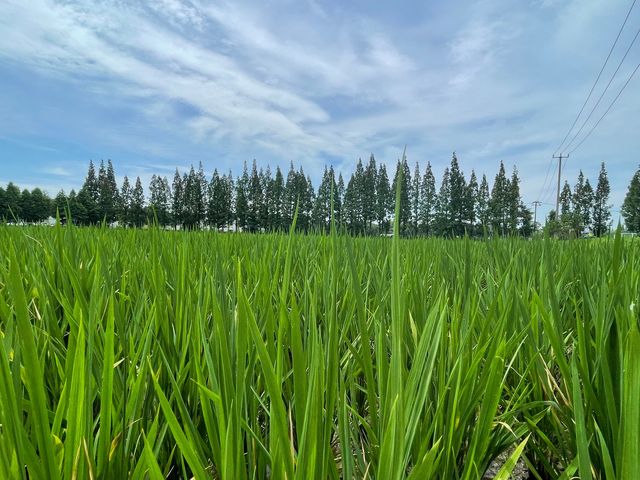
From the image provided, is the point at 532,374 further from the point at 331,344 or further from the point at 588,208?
the point at 588,208

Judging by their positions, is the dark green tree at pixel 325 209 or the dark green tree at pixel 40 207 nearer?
the dark green tree at pixel 325 209

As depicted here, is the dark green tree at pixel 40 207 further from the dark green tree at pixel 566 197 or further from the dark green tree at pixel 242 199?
the dark green tree at pixel 566 197

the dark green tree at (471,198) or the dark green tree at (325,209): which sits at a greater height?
the dark green tree at (471,198)

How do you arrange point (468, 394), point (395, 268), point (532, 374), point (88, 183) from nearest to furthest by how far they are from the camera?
1. point (395, 268)
2. point (468, 394)
3. point (532, 374)
4. point (88, 183)

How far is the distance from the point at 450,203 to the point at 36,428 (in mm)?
55614

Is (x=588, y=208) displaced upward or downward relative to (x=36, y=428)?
upward

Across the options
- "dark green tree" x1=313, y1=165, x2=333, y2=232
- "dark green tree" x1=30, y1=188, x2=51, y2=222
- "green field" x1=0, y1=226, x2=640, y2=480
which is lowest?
"green field" x1=0, y1=226, x2=640, y2=480

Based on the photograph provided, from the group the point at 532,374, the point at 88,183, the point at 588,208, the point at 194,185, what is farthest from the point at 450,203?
the point at 532,374

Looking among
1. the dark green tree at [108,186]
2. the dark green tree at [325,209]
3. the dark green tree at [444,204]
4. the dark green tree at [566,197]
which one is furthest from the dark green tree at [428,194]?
the dark green tree at [325,209]

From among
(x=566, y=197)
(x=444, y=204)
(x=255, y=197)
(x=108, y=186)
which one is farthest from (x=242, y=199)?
(x=566, y=197)

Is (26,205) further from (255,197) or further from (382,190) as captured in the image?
(382,190)

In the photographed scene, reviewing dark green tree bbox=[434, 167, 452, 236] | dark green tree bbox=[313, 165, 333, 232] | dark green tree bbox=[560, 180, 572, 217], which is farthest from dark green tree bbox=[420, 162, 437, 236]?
dark green tree bbox=[313, 165, 333, 232]

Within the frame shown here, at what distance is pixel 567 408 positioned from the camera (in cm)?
57

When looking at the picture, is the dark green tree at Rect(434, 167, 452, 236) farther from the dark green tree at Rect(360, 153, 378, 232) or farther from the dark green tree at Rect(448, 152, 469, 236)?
the dark green tree at Rect(360, 153, 378, 232)
